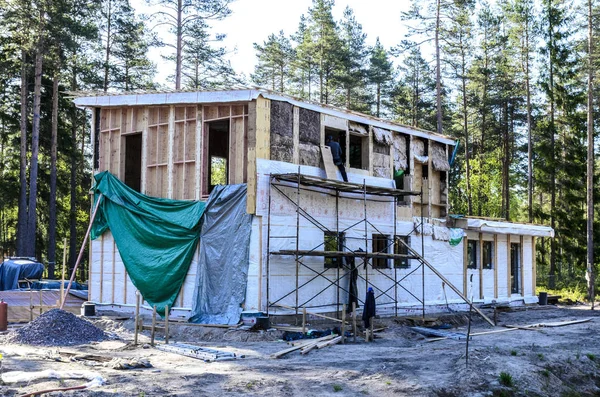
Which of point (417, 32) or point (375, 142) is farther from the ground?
point (417, 32)

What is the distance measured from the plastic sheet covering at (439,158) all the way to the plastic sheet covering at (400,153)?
1.89 m

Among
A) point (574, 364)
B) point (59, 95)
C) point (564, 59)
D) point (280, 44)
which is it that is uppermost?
point (280, 44)

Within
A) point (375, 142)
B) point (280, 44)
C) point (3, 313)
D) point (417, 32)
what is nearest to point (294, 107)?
point (375, 142)

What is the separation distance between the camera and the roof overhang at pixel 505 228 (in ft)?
85.5

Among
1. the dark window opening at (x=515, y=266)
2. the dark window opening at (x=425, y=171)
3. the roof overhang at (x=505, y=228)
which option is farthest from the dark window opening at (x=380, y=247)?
the dark window opening at (x=515, y=266)

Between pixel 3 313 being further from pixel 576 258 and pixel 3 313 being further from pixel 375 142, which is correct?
pixel 576 258

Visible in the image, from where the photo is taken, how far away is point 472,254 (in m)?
27.2

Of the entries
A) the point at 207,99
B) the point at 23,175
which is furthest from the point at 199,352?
the point at 23,175

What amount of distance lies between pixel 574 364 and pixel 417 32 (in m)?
25.7

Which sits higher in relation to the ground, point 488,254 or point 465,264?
point 488,254

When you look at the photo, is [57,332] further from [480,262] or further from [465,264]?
[480,262]

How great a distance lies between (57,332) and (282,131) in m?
8.18

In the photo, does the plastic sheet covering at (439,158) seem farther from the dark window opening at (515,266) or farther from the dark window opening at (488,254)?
the dark window opening at (515,266)

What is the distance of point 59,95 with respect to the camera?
36.2m
